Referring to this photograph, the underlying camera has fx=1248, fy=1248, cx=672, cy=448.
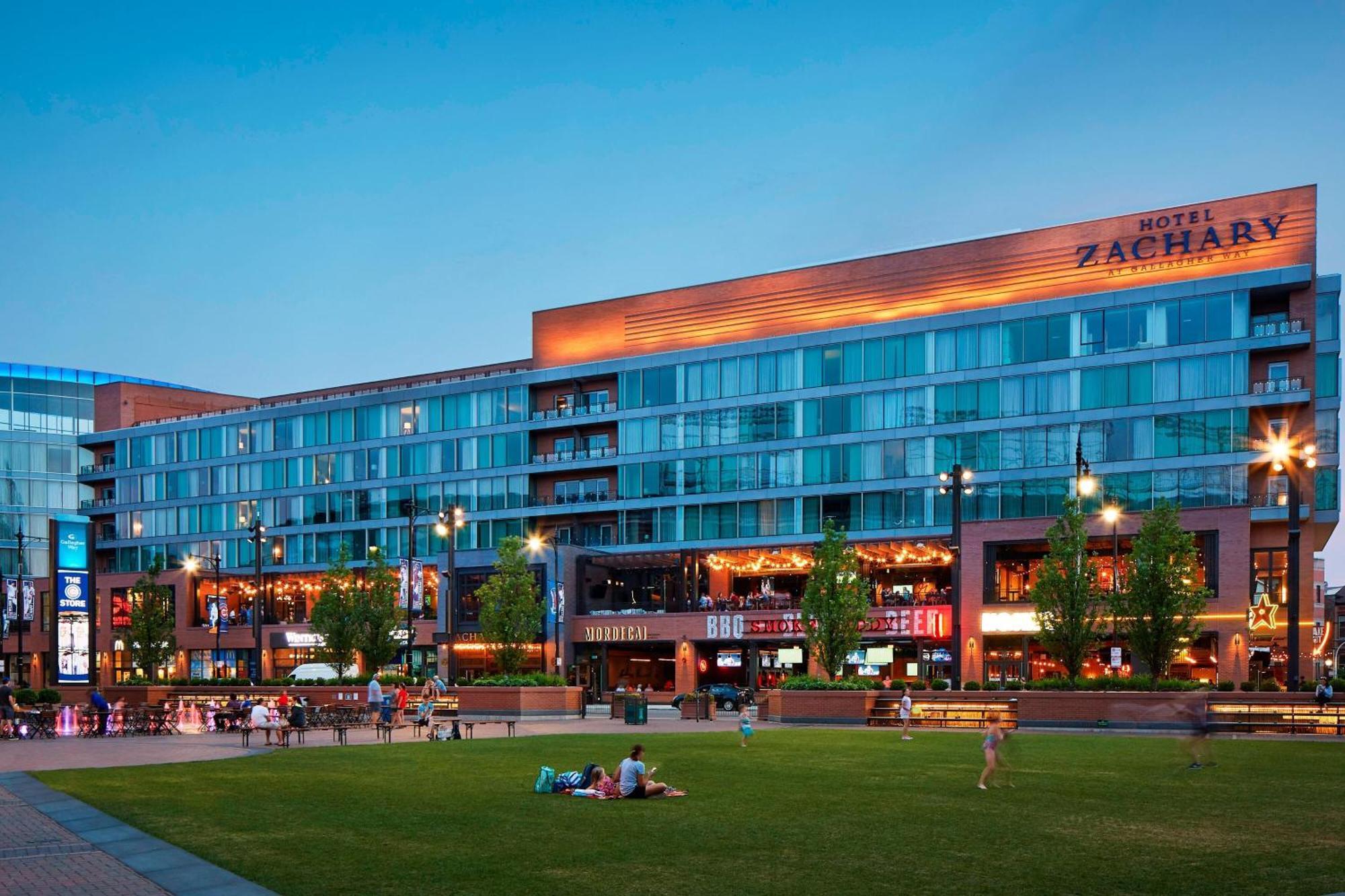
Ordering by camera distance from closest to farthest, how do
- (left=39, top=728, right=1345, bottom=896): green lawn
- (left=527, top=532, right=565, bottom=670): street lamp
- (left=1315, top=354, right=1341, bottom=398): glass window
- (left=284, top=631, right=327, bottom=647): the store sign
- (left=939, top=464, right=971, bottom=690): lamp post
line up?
(left=39, top=728, right=1345, bottom=896): green lawn
(left=939, top=464, right=971, bottom=690): lamp post
(left=527, top=532, right=565, bottom=670): street lamp
(left=1315, top=354, right=1341, bottom=398): glass window
(left=284, top=631, right=327, bottom=647): the store sign

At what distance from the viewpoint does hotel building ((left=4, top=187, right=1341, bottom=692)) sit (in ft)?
219

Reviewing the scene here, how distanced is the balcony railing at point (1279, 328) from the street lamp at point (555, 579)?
130 feet

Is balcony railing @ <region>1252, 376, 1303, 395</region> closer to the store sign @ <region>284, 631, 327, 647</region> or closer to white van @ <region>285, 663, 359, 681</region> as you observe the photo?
white van @ <region>285, 663, 359, 681</region>

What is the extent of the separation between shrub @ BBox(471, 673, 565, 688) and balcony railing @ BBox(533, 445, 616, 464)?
32882 millimetres

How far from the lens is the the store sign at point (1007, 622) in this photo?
6438 cm

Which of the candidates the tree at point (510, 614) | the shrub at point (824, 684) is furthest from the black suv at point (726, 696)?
the shrub at point (824, 684)

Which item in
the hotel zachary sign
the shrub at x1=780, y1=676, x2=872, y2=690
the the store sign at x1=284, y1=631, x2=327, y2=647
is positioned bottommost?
the the store sign at x1=284, y1=631, x2=327, y2=647

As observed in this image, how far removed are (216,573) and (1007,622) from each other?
5973 centimetres

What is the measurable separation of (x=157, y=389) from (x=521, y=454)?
45856 millimetres

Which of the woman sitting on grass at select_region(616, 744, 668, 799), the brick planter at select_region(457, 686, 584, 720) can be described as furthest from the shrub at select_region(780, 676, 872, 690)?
the woman sitting on grass at select_region(616, 744, 668, 799)

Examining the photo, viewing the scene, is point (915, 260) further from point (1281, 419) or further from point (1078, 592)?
point (1078, 592)

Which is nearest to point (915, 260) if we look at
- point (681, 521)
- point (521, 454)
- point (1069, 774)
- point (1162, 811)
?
point (681, 521)

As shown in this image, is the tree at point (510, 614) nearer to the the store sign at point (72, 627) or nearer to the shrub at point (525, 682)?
the shrub at point (525, 682)

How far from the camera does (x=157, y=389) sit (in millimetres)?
116000
